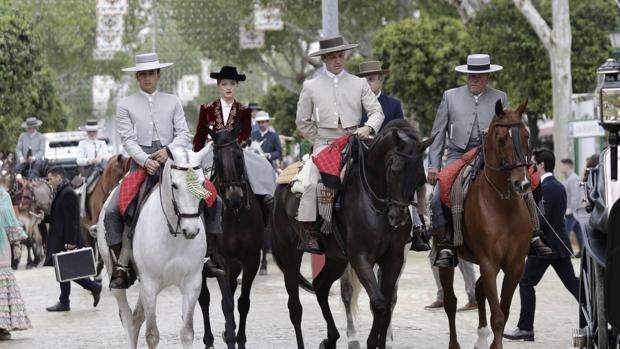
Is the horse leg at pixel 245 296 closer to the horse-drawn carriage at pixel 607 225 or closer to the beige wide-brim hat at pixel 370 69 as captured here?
the beige wide-brim hat at pixel 370 69

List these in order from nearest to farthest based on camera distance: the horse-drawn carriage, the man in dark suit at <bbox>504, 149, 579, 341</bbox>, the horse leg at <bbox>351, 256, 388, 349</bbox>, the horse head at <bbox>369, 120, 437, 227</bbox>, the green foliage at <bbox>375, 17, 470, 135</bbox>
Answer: the horse-drawn carriage → the horse head at <bbox>369, 120, 437, 227</bbox> → the horse leg at <bbox>351, 256, 388, 349</bbox> → the man in dark suit at <bbox>504, 149, 579, 341</bbox> → the green foliage at <bbox>375, 17, 470, 135</bbox>

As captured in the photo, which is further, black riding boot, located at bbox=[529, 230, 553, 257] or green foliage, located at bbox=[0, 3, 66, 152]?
green foliage, located at bbox=[0, 3, 66, 152]

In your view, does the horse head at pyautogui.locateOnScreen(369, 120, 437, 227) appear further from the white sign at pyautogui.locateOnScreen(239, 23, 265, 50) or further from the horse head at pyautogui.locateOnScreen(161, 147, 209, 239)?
the white sign at pyautogui.locateOnScreen(239, 23, 265, 50)

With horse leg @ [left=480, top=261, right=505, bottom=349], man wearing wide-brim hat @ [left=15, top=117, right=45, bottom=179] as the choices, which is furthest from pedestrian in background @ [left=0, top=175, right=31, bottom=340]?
man wearing wide-brim hat @ [left=15, top=117, right=45, bottom=179]

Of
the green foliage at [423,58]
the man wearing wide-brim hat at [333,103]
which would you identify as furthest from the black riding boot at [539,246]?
the green foliage at [423,58]

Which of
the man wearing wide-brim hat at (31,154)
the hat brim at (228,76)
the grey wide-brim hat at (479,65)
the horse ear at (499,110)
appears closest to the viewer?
the horse ear at (499,110)

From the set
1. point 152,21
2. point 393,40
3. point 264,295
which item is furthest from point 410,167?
point 152,21

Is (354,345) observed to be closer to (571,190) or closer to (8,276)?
(8,276)

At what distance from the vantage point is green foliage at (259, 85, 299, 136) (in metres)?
74.6

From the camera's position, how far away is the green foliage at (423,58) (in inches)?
1657

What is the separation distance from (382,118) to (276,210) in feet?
5.81

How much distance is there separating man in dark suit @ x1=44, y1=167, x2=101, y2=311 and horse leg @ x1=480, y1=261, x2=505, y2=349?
316 inches

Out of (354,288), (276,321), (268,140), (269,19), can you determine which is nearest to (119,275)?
(354,288)

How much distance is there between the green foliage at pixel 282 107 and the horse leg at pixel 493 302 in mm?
59478
